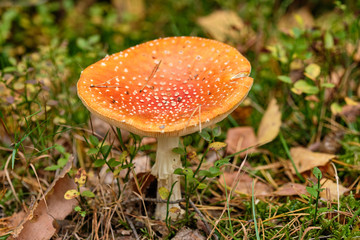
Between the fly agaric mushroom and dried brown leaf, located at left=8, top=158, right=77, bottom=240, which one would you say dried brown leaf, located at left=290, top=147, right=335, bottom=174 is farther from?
dried brown leaf, located at left=8, top=158, right=77, bottom=240

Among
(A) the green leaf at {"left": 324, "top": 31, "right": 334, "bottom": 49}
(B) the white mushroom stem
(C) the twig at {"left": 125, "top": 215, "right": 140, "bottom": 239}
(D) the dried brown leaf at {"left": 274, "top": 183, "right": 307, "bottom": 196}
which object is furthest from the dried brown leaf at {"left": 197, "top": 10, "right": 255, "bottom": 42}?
(C) the twig at {"left": 125, "top": 215, "right": 140, "bottom": 239}

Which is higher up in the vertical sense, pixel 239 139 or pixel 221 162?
pixel 221 162

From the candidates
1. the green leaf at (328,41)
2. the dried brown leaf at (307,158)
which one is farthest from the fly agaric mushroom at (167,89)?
the green leaf at (328,41)

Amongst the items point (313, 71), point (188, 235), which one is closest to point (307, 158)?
point (313, 71)

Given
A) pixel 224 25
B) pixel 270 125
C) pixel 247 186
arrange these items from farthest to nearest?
1. pixel 224 25
2. pixel 270 125
3. pixel 247 186

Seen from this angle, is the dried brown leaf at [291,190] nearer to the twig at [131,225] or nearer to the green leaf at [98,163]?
the twig at [131,225]

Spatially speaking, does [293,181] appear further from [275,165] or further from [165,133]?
[165,133]

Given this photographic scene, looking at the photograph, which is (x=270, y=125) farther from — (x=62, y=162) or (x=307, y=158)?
(x=62, y=162)
